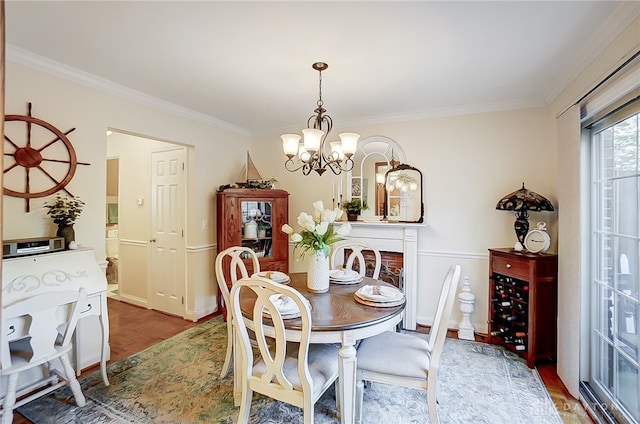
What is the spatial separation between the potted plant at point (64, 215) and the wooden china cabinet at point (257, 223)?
150cm

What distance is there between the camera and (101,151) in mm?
2748

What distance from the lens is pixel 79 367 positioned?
2482mm

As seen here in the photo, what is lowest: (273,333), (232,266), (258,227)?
(273,333)

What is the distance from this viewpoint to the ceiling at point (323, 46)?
1717 millimetres

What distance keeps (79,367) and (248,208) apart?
2160mm

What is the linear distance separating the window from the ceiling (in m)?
0.60

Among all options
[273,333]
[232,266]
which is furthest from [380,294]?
[232,266]

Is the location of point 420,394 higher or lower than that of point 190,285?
lower

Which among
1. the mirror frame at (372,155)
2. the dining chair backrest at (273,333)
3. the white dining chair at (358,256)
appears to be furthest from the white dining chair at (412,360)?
the mirror frame at (372,155)

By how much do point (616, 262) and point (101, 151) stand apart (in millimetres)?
4023

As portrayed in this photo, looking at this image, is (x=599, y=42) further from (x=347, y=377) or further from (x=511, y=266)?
(x=347, y=377)

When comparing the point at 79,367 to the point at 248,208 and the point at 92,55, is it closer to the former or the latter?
the point at 248,208

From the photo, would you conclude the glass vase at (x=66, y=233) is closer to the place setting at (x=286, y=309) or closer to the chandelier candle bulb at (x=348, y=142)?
the place setting at (x=286, y=309)

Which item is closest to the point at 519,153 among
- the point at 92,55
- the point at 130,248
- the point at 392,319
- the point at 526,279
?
the point at 526,279
